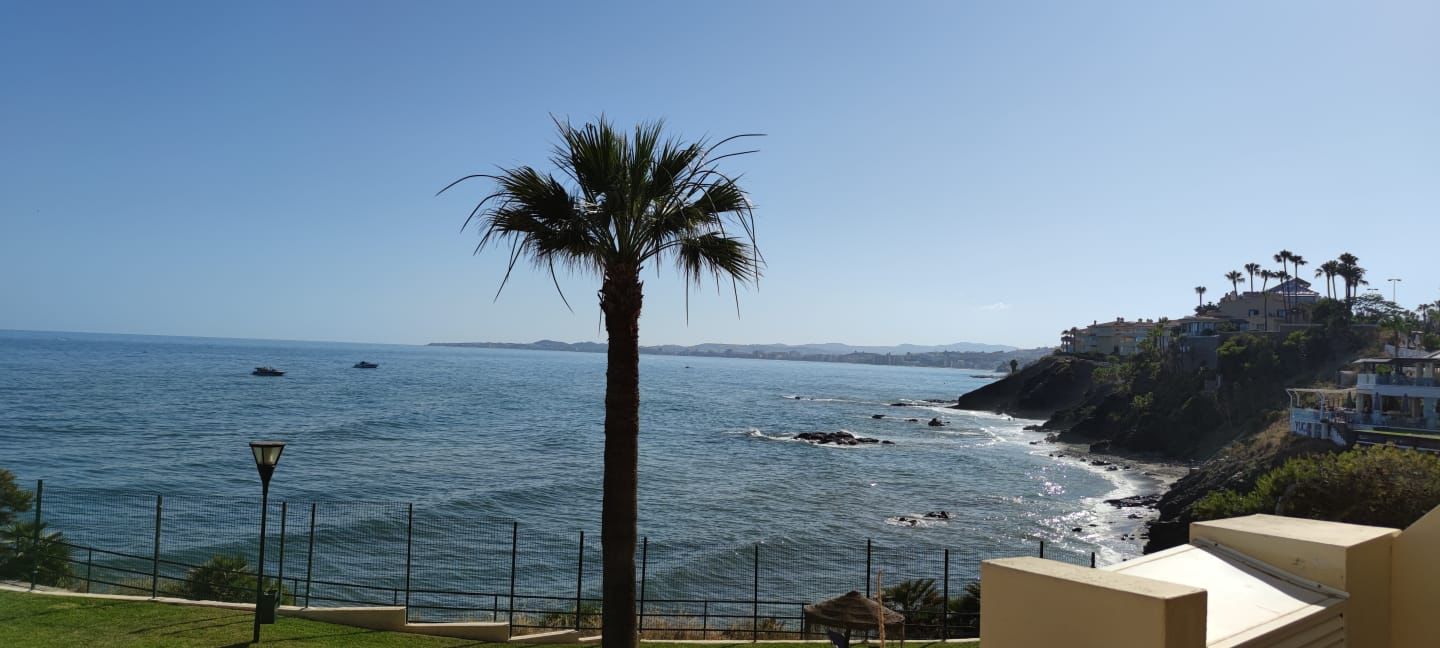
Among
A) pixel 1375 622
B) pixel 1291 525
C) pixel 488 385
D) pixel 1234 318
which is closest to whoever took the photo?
pixel 1375 622

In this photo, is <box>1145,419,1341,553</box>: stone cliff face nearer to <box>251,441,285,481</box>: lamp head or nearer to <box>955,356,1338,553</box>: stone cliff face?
<box>955,356,1338,553</box>: stone cliff face

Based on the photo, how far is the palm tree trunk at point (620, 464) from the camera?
33.3ft

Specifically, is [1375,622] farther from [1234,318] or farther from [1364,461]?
[1234,318]

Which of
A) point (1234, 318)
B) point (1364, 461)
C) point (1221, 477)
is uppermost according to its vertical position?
point (1234, 318)

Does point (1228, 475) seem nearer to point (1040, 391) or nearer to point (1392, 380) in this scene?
point (1392, 380)

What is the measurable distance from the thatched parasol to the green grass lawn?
2.69m

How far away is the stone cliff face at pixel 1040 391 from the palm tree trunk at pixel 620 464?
3765 inches

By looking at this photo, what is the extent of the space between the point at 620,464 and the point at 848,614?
5.25 meters

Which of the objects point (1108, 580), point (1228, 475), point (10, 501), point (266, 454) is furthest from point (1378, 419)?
point (10, 501)

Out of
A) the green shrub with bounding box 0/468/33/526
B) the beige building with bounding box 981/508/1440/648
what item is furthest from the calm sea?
the beige building with bounding box 981/508/1440/648

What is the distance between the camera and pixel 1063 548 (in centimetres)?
3225

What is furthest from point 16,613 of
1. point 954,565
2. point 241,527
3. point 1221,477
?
point 1221,477

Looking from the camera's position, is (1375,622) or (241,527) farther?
(241,527)

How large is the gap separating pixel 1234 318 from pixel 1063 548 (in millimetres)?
79543
